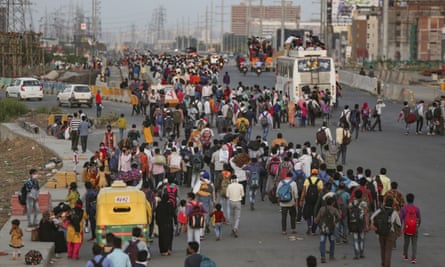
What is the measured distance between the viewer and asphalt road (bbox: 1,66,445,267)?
701 inches

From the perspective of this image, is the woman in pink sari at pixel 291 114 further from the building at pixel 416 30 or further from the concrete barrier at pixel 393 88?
the building at pixel 416 30

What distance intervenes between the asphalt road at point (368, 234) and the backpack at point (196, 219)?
2.16 ft

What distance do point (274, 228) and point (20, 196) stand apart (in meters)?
5.24

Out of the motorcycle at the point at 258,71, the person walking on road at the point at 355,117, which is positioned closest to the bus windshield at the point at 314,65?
the person walking on road at the point at 355,117

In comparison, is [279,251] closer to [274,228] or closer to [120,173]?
[274,228]

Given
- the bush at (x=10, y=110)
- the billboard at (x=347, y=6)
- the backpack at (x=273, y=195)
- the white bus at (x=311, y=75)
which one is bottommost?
the bush at (x=10, y=110)

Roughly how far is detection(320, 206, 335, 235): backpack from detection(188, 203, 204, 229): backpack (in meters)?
2.04

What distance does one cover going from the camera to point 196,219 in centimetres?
1772

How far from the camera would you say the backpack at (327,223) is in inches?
683

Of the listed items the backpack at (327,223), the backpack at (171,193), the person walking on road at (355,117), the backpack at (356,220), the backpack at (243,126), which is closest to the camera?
the backpack at (327,223)

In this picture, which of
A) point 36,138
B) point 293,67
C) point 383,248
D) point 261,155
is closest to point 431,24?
point 293,67

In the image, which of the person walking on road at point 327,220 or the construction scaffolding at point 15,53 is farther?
the construction scaffolding at point 15,53

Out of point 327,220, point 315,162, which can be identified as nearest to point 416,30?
point 315,162

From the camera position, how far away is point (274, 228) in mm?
20875
